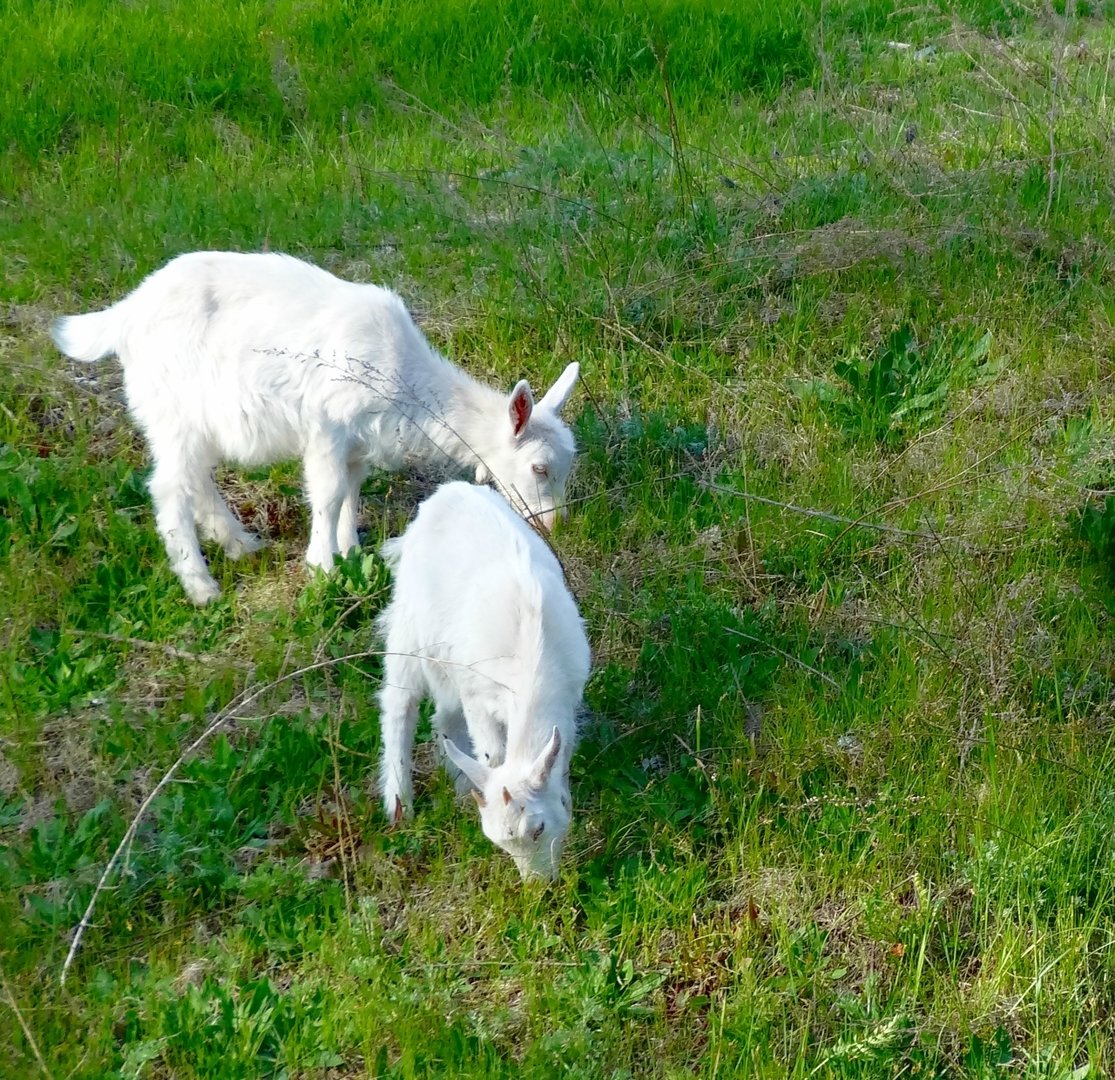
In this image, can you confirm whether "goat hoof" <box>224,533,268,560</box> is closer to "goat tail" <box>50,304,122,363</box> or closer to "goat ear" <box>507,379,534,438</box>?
"goat tail" <box>50,304,122,363</box>

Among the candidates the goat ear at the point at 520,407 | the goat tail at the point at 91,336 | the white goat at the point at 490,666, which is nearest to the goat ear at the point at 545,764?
the white goat at the point at 490,666

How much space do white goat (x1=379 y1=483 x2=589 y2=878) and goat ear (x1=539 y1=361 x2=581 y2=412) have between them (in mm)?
1080

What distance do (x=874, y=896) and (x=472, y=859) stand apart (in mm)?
1228

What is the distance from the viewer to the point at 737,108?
30.8 ft

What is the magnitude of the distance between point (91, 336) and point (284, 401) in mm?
942

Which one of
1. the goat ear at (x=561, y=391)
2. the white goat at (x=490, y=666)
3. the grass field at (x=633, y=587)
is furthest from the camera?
the goat ear at (x=561, y=391)

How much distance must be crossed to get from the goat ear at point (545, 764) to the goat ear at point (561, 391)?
7.72 feet

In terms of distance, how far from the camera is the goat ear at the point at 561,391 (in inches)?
237

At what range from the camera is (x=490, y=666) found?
430cm

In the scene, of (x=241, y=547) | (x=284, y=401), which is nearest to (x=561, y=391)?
(x=284, y=401)

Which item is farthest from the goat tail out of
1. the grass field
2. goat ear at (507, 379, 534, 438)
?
goat ear at (507, 379, 534, 438)

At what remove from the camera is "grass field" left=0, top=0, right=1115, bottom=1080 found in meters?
3.90

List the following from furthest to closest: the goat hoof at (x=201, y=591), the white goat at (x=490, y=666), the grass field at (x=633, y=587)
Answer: the goat hoof at (x=201, y=591) < the white goat at (x=490, y=666) < the grass field at (x=633, y=587)

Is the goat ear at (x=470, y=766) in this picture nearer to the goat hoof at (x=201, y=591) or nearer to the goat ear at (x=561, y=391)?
the goat hoof at (x=201, y=591)
